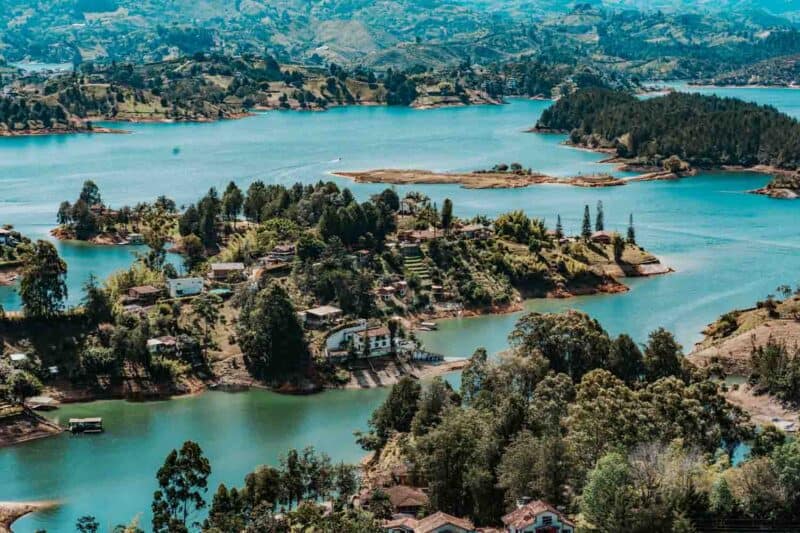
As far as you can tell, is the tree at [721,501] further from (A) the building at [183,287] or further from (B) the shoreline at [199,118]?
(B) the shoreline at [199,118]

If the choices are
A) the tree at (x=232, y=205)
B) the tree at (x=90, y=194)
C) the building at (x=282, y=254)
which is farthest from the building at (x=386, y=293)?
the tree at (x=90, y=194)

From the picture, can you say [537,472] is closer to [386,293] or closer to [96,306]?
[96,306]

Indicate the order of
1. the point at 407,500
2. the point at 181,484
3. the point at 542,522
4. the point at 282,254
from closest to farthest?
the point at 542,522 → the point at 181,484 → the point at 407,500 → the point at 282,254

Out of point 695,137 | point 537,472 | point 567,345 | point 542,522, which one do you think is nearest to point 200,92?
point 695,137

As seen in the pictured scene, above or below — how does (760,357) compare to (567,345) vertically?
below

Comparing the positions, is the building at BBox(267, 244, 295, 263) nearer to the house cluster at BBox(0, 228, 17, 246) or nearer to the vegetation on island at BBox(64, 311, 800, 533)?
the house cluster at BBox(0, 228, 17, 246)

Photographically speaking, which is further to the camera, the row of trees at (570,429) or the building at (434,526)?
the row of trees at (570,429)

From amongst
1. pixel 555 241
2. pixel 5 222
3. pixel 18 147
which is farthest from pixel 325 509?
pixel 18 147
